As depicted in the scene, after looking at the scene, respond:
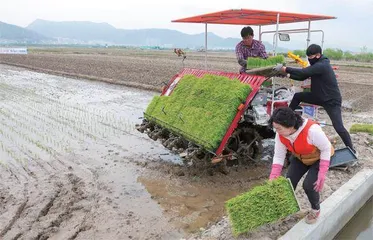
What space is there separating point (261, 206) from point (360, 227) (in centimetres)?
209

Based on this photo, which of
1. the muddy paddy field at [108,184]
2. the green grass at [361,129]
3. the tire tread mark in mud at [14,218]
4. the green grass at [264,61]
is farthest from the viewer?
the green grass at [361,129]

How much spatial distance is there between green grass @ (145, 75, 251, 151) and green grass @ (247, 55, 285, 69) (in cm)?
53

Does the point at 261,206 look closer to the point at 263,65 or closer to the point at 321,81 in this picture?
the point at 321,81

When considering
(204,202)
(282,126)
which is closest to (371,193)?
(204,202)

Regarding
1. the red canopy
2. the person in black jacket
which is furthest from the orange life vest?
the red canopy

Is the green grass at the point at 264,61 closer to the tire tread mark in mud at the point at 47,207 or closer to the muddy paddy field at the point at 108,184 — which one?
the muddy paddy field at the point at 108,184

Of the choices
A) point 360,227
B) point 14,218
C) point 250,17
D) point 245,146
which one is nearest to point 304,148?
→ point 360,227

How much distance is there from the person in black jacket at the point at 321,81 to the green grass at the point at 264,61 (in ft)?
1.69

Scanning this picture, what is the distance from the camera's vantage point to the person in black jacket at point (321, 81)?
492 centimetres

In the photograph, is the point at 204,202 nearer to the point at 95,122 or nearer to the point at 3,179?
the point at 3,179

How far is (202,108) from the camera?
5594mm

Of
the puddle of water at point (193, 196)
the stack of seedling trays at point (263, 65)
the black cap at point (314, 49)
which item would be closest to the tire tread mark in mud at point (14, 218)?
the puddle of water at point (193, 196)

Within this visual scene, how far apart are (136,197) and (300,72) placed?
2.84 meters

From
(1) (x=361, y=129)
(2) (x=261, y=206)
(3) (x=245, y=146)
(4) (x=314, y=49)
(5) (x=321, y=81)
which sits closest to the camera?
(2) (x=261, y=206)
